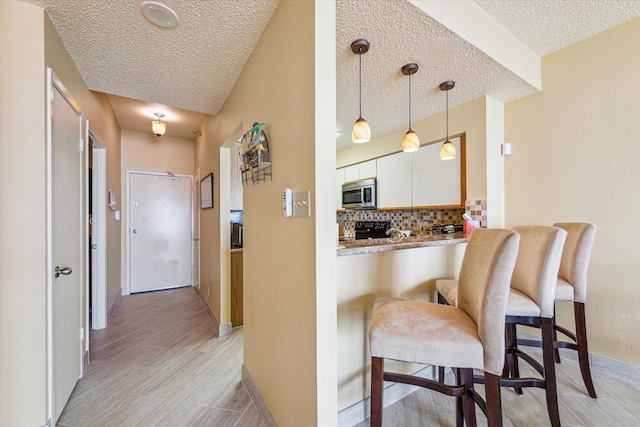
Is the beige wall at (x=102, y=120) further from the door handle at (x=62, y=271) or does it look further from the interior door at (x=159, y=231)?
the door handle at (x=62, y=271)

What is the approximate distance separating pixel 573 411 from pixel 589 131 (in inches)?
79.3

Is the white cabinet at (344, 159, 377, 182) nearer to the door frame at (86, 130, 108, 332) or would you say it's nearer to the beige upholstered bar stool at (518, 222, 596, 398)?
the beige upholstered bar stool at (518, 222, 596, 398)

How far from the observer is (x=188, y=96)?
2.52m

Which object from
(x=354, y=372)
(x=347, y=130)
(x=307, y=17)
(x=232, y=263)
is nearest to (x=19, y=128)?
(x=307, y=17)

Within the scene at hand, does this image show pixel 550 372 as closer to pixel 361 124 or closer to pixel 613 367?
pixel 613 367

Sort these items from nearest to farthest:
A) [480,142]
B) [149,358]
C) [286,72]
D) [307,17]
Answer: [307,17]
[286,72]
[149,358]
[480,142]

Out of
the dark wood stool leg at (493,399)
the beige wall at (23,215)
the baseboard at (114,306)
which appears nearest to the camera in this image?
the dark wood stool leg at (493,399)

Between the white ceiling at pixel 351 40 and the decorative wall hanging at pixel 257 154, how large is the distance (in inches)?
24.5

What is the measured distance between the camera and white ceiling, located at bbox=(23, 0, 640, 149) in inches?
58.9

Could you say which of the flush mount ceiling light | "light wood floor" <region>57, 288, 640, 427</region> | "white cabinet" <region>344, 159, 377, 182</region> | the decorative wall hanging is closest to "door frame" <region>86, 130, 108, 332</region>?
"light wood floor" <region>57, 288, 640, 427</region>

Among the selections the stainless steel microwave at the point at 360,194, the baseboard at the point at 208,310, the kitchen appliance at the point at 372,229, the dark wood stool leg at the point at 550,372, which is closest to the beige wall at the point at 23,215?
the baseboard at the point at 208,310

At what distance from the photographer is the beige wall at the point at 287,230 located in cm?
117

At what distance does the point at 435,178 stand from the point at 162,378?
3160 mm

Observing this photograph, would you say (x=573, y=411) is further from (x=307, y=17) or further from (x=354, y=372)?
(x=307, y=17)
